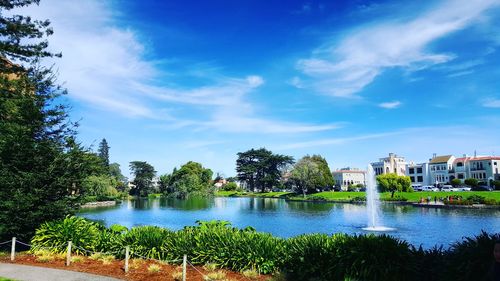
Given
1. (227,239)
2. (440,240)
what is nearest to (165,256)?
(227,239)

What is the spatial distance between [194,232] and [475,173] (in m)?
110

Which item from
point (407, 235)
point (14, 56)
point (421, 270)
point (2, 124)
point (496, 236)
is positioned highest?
point (14, 56)

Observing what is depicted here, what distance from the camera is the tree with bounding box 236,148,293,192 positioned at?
12694cm

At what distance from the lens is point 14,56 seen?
21156 mm

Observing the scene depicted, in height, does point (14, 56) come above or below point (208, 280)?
above

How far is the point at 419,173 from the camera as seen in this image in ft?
400

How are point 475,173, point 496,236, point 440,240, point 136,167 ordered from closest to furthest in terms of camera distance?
point 496,236 → point 440,240 → point 475,173 → point 136,167

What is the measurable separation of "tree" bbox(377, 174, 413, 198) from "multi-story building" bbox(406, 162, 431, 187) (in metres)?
41.1

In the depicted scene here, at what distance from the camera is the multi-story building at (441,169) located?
111688 mm

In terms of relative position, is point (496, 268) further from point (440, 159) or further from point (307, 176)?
point (440, 159)

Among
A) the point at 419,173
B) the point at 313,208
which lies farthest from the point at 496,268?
the point at 419,173

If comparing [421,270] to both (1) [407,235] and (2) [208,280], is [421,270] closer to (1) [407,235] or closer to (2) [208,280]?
(2) [208,280]

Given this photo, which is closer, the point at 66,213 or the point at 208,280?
the point at 208,280

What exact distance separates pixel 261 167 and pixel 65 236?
114 metres
